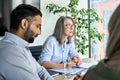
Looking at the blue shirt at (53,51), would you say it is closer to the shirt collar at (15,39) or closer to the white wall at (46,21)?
the shirt collar at (15,39)

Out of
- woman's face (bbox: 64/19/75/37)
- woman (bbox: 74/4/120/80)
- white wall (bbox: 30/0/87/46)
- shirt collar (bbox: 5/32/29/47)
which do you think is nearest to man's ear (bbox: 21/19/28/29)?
shirt collar (bbox: 5/32/29/47)

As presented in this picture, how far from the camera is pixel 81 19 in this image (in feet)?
15.7

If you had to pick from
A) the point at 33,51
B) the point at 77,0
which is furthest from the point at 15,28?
the point at 77,0

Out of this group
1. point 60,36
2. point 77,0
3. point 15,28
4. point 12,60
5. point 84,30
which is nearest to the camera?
point 12,60

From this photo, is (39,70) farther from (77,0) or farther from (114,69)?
(77,0)

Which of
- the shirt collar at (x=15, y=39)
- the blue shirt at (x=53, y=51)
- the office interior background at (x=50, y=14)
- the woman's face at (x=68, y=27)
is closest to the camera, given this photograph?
the shirt collar at (x=15, y=39)

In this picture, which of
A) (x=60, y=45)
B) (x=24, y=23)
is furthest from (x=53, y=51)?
(x=24, y=23)

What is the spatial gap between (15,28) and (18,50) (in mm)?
218

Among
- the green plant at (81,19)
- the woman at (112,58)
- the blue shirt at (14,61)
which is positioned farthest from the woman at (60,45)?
the woman at (112,58)

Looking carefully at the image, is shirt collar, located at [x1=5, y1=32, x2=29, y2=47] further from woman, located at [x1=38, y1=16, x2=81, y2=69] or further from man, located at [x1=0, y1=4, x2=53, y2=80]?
woman, located at [x1=38, y1=16, x2=81, y2=69]

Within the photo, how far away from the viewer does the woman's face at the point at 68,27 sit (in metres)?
3.21

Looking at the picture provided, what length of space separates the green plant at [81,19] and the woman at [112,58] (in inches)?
144

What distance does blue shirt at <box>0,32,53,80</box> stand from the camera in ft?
5.45

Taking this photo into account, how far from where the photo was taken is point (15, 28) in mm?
1914
